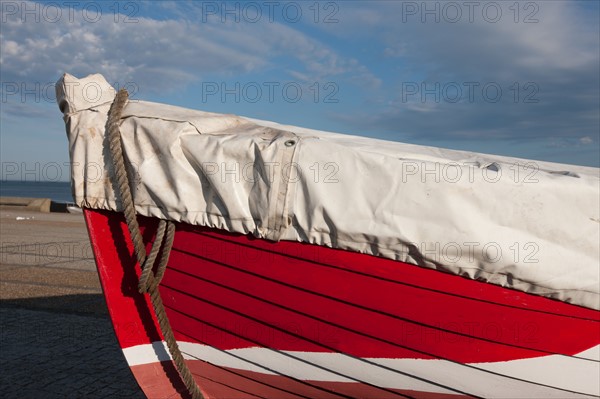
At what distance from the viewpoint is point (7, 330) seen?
573 centimetres

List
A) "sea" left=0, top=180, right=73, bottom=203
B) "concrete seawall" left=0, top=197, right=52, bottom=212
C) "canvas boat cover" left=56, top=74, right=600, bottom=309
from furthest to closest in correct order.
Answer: "sea" left=0, top=180, right=73, bottom=203, "concrete seawall" left=0, top=197, right=52, bottom=212, "canvas boat cover" left=56, top=74, right=600, bottom=309

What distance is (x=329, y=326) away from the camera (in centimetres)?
263

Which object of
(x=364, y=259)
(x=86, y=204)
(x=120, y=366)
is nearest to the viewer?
(x=364, y=259)

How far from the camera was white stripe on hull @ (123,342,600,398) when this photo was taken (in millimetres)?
2341

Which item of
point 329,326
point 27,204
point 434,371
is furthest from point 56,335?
point 27,204

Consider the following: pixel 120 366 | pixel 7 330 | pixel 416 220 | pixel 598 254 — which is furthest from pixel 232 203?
pixel 7 330

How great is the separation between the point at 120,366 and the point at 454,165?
379 cm

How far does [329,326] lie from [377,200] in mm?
707

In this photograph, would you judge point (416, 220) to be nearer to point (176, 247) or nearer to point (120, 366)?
point (176, 247)

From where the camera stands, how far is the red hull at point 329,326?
91.3 inches

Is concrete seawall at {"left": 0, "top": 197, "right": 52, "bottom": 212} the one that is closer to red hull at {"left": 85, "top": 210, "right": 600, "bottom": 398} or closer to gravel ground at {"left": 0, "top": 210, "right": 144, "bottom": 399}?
gravel ground at {"left": 0, "top": 210, "right": 144, "bottom": 399}

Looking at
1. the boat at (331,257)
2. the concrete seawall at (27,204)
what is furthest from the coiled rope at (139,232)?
A: the concrete seawall at (27,204)

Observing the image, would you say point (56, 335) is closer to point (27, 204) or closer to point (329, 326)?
point (329, 326)

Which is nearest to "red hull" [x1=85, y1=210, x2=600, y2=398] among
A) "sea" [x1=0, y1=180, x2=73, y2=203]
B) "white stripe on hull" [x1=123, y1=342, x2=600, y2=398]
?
"white stripe on hull" [x1=123, y1=342, x2=600, y2=398]
